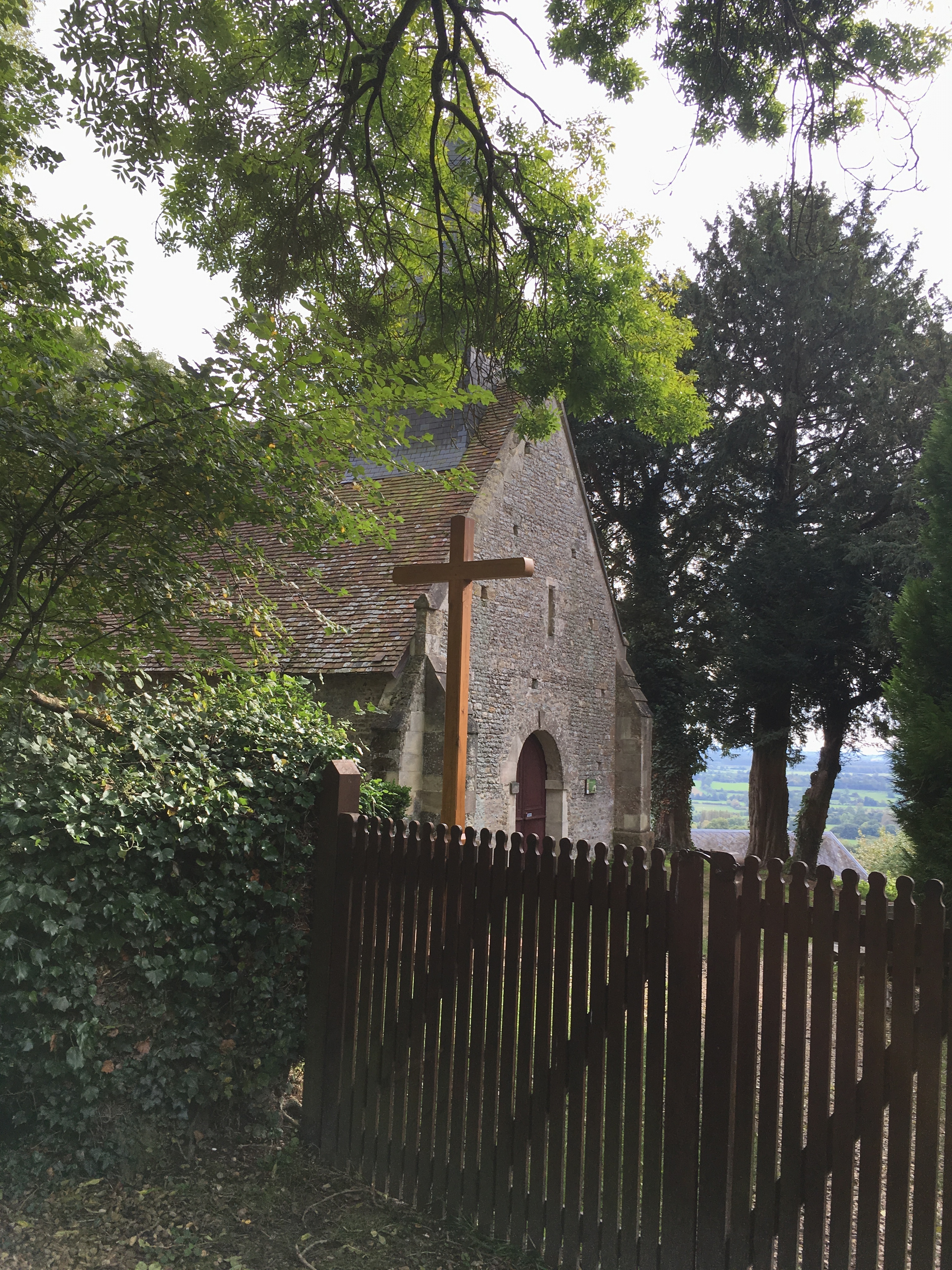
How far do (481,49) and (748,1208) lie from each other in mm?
5669

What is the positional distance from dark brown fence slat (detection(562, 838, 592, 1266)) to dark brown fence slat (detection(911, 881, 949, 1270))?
1.24 metres

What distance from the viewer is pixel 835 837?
21.3 meters

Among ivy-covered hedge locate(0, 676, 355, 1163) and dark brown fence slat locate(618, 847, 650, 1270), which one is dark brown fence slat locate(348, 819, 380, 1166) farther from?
dark brown fence slat locate(618, 847, 650, 1270)

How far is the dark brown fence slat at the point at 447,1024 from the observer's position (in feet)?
12.9

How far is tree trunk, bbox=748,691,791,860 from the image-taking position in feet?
59.6

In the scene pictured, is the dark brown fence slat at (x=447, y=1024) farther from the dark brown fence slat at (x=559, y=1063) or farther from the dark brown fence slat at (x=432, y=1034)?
the dark brown fence slat at (x=559, y=1063)

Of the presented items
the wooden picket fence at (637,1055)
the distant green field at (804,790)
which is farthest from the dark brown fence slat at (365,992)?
the distant green field at (804,790)

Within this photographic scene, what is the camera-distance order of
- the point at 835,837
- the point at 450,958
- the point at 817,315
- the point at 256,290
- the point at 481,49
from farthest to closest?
the point at 835,837 → the point at 817,315 → the point at 256,290 → the point at 481,49 → the point at 450,958

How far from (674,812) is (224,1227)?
16.8m

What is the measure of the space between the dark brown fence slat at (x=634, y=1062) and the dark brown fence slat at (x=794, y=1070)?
0.53m

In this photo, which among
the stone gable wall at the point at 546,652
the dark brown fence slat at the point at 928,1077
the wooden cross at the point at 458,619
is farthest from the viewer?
the stone gable wall at the point at 546,652

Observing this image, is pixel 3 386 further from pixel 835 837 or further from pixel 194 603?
pixel 835 837

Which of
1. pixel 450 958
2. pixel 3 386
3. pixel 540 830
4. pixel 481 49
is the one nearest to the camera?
pixel 3 386

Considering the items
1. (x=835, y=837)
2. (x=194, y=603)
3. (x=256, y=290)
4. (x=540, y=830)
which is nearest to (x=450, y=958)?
(x=194, y=603)
